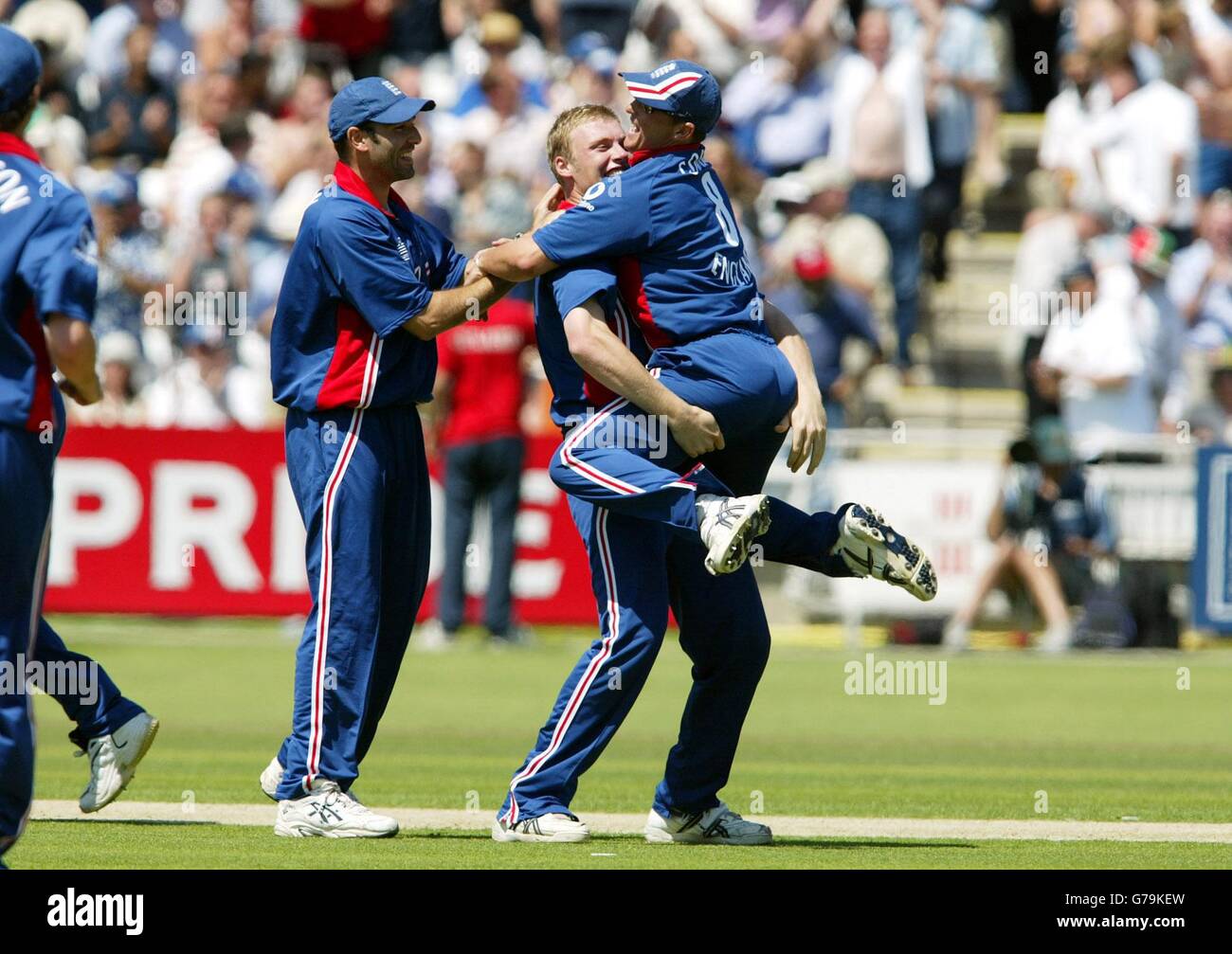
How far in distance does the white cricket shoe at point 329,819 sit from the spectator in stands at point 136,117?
1530cm

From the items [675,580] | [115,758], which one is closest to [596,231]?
[675,580]

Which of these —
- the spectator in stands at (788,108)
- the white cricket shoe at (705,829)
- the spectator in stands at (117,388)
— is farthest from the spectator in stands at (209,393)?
the white cricket shoe at (705,829)

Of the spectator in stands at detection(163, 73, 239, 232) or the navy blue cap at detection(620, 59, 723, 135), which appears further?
the spectator in stands at detection(163, 73, 239, 232)

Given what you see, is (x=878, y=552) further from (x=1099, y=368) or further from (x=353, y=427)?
(x=1099, y=368)

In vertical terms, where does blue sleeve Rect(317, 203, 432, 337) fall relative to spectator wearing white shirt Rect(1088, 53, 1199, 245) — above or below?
below

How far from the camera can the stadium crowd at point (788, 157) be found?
18.8 m

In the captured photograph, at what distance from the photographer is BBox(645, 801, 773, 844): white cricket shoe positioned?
26.9 feet

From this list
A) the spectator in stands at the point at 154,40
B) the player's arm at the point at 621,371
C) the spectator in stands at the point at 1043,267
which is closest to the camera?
the player's arm at the point at 621,371

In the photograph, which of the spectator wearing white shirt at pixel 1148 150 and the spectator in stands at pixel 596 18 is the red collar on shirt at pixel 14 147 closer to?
the spectator wearing white shirt at pixel 1148 150

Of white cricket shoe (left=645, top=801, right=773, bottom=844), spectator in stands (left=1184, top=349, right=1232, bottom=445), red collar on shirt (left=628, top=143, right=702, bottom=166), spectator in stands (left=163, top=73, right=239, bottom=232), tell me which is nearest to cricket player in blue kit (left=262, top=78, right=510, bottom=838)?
red collar on shirt (left=628, top=143, right=702, bottom=166)

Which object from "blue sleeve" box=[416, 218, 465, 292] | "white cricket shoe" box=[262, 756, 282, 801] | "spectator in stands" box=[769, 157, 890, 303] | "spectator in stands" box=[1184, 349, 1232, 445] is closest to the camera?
"white cricket shoe" box=[262, 756, 282, 801]

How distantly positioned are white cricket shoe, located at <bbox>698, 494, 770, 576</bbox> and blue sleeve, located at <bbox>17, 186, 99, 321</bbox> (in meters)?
2.33

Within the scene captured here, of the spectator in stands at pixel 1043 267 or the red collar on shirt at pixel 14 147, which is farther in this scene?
the spectator in stands at pixel 1043 267

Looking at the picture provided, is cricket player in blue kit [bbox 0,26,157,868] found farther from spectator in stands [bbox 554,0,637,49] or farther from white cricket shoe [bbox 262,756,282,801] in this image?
spectator in stands [bbox 554,0,637,49]
